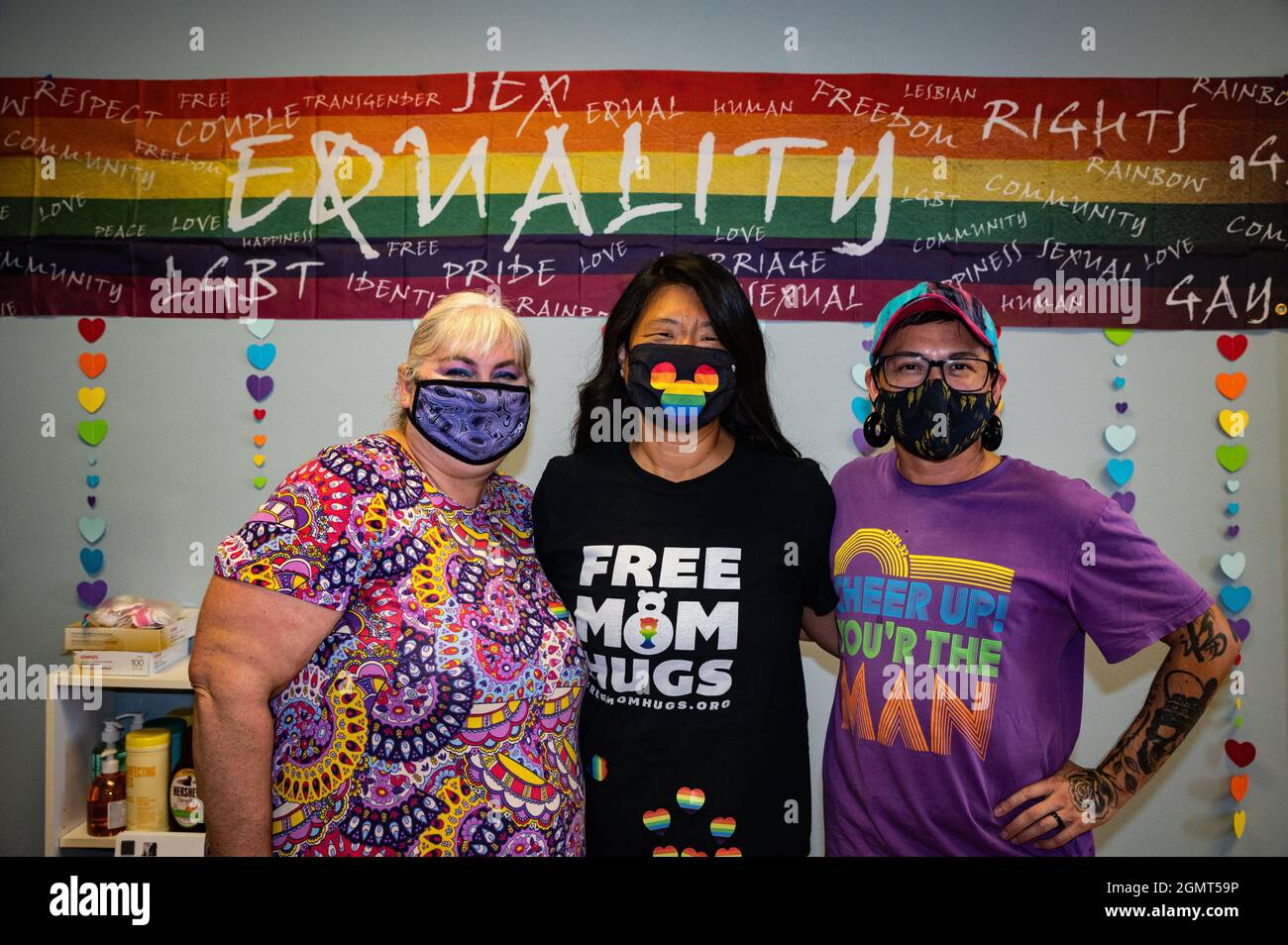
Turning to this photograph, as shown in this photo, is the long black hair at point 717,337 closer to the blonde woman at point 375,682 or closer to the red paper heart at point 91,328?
the blonde woman at point 375,682

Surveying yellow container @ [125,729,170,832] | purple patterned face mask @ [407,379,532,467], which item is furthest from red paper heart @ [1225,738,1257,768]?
yellow container @ [125,729,170,832]

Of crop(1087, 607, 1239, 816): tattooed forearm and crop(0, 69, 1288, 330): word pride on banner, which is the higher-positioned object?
crop(0, 69, 1288, 330): word pride on banner

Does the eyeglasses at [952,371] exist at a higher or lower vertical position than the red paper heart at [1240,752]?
higher

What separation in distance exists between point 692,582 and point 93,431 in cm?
201

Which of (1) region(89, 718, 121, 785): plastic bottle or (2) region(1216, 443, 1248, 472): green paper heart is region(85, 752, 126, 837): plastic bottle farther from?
(2) region(1216, 443, 1248, 472): green paper heart

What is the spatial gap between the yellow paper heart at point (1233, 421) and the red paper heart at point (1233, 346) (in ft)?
0.53

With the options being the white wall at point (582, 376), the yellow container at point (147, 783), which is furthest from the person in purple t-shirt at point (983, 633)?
the yellow container at point (147, 783)

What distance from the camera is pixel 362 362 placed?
2424 mm

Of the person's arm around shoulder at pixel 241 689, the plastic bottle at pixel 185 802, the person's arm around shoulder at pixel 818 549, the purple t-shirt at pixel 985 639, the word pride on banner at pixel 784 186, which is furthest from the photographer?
the word pride on banner at pixel 784 186

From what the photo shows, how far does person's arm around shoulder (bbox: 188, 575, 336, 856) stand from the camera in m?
1.24

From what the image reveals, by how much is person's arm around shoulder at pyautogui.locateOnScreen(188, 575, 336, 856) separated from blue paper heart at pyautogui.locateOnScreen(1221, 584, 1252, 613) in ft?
8.06

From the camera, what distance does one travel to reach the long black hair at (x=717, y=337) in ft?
5.23
